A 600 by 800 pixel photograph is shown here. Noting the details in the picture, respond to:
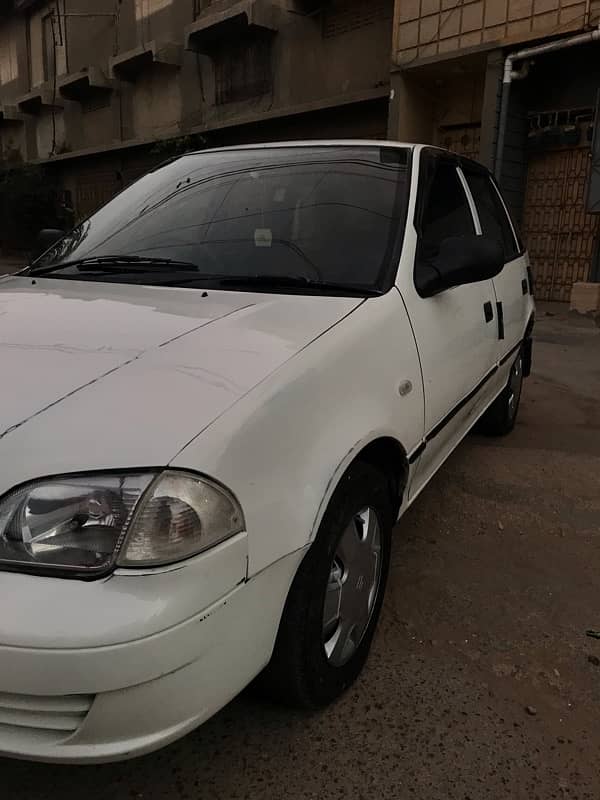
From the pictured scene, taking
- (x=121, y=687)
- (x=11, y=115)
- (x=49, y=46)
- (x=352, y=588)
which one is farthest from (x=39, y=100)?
(x=121, y=687)

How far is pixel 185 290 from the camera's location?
7.56 feet

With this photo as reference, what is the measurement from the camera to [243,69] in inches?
618

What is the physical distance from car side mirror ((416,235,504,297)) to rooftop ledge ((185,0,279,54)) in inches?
549

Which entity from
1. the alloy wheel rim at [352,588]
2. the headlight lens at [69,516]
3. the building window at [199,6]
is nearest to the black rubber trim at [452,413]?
the alloy wheel rim at [352,588]

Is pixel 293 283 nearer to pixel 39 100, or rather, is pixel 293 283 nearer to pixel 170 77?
pixel 170 77

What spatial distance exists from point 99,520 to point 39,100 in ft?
91.5

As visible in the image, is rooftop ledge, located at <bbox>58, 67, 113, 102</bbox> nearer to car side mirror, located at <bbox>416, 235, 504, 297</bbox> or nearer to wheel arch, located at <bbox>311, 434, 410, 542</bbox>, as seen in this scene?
car side mirror, located at <bbox>416, 235, 504, 297</bbox>

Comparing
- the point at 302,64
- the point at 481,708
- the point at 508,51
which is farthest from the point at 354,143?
the point at 302,64

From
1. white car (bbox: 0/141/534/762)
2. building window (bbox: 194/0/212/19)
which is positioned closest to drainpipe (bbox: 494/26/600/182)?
white car (bbox: 0/141/534/762)

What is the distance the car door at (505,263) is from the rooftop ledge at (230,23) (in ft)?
39.9

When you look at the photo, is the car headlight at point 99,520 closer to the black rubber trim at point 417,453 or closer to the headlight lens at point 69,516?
the headlight lens at point 69,516

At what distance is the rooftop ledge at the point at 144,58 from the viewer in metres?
17.4

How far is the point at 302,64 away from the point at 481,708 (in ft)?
47.4

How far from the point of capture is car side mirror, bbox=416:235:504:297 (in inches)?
94.6
